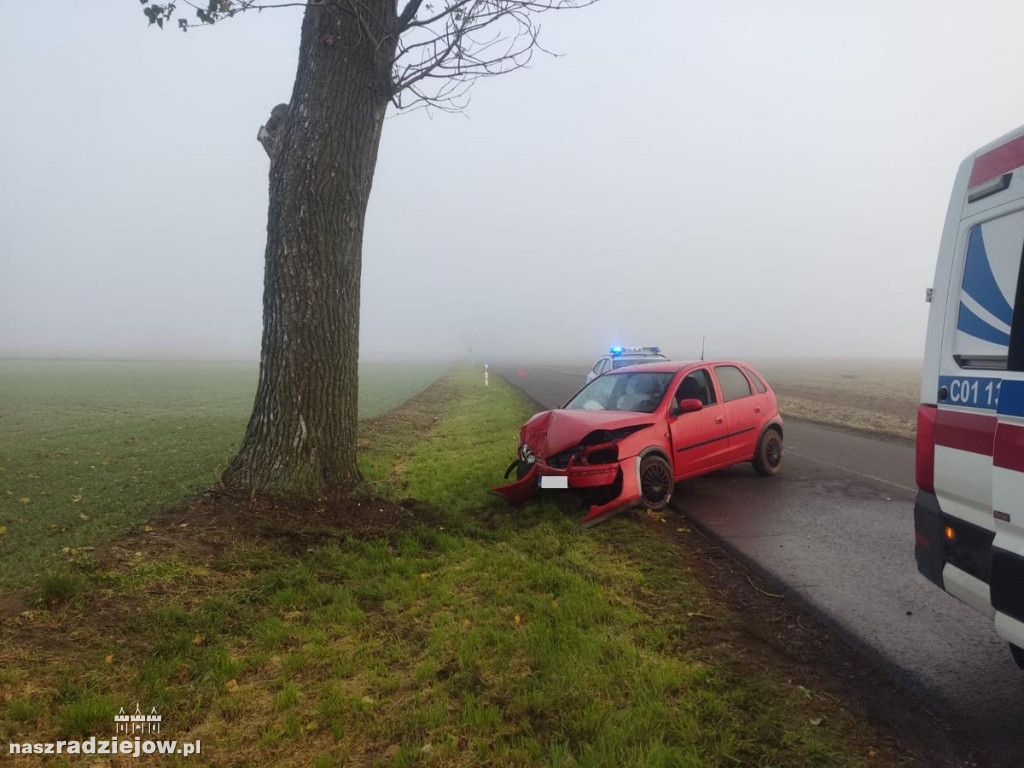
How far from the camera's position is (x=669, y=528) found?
20.5ft

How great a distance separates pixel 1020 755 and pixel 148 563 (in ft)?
17.2

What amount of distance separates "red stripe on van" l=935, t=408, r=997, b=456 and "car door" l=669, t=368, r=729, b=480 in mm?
3856

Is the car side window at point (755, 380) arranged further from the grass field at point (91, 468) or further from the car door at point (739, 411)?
the grass field at point (91, 468)

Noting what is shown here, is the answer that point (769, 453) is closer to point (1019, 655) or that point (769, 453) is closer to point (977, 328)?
point (1019, 655)

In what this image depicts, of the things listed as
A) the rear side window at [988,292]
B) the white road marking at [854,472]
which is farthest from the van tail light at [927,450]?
the white road marking at [854,472]

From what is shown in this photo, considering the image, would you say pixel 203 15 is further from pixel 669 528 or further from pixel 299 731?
pixel 669 528

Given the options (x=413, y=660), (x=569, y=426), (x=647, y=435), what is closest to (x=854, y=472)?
(x=647, y=435)

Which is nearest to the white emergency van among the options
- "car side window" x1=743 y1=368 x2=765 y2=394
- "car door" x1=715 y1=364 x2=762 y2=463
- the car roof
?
the car roof

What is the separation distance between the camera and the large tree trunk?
588cm

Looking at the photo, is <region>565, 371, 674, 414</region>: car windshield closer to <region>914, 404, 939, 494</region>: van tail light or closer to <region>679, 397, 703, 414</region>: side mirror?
<region>679, 397, 703, 414</region>: side mirror

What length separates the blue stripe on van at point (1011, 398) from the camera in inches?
99.4

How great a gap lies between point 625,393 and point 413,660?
478 centimetres

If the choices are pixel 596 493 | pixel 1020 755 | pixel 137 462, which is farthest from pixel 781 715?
pixel 137 462

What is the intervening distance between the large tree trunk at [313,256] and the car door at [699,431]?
12.5 ft
